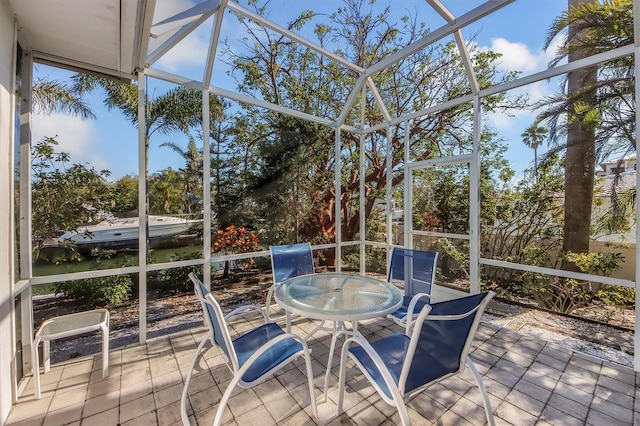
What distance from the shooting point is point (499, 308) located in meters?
4.16

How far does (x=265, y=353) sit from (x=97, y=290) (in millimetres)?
2477

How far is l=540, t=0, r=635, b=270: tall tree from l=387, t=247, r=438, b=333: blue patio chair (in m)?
2.00

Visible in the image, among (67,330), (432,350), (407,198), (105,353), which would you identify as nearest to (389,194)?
(407,198)

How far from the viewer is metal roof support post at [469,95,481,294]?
379cm

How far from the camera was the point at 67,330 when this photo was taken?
241cm

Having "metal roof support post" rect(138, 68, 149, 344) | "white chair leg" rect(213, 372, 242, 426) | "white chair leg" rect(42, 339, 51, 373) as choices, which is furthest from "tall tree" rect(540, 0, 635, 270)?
"white chair leg" rect(42, 339, 51, 373)

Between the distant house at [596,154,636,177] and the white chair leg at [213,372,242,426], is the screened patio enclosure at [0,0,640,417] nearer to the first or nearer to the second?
the distant house at [596,154,636,177]

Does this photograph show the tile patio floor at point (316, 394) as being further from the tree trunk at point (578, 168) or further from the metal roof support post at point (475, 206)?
the tree trunk at point (578, 168)

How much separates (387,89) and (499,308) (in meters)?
4.29

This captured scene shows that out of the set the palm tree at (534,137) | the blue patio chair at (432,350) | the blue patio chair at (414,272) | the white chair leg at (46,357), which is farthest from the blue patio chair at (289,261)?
the palm tree at (534,137)

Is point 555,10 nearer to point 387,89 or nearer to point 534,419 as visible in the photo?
point 387,89

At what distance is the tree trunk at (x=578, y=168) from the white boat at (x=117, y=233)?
5139mm

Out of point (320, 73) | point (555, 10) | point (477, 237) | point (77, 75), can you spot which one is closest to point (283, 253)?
point (477, 237)

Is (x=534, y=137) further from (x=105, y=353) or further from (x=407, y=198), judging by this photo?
(x=105, y=353)
